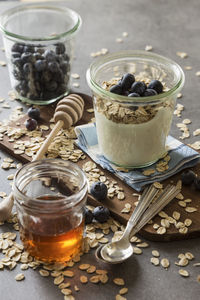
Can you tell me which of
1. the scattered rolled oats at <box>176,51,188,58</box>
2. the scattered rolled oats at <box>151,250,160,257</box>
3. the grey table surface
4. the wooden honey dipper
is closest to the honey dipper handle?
the wooden honey dipper

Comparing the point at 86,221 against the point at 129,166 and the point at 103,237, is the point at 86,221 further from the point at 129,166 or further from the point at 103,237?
the point at 129,166

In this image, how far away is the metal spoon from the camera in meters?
1.26

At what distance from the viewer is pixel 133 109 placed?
1429 millimetres

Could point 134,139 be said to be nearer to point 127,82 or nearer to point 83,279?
point 127,82

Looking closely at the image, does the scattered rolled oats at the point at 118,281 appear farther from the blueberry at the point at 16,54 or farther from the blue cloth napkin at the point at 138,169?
the blueberry at the point at 16,54

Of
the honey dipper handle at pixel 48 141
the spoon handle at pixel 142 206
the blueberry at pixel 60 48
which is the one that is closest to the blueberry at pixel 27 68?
the blueberry at pixel 60 48

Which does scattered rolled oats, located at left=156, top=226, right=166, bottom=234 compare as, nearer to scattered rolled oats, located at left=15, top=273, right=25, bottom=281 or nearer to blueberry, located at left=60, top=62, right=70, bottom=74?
scattered rolled oats, located at left=15, top=273, right=25, bottom=281

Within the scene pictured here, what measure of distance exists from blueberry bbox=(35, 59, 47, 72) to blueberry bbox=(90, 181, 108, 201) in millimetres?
485

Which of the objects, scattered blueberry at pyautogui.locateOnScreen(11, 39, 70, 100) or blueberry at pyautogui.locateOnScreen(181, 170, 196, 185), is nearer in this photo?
blueberry at pyautogui.locateOnScreen(181, 170, 196, 185)

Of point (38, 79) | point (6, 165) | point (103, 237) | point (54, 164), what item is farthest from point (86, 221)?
point (38, 79)

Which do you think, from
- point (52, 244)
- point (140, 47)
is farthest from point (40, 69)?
point (52, 244)

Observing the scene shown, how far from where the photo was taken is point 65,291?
120 cm

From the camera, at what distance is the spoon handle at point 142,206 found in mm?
1330

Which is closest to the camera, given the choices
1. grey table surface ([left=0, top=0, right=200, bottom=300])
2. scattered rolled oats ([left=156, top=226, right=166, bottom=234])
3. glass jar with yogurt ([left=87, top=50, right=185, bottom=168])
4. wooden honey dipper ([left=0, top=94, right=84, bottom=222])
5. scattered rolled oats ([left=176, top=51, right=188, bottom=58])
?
grey table surface ([left=0, top=0, right=200, bottom=300])
